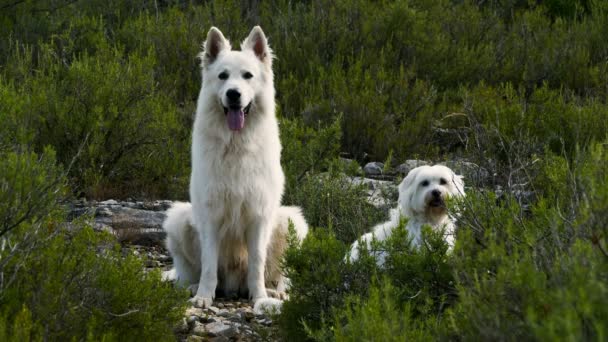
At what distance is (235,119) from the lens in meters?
5.61

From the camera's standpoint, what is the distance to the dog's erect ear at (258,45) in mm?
5844

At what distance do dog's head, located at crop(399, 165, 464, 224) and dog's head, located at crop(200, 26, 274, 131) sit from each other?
120cm

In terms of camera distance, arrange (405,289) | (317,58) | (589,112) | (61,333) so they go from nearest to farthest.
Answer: (61,333) < (405,289) < (589,112) < (317,58)

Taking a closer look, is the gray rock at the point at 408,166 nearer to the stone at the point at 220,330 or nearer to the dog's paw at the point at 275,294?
the dog's paw at the point at 275,294

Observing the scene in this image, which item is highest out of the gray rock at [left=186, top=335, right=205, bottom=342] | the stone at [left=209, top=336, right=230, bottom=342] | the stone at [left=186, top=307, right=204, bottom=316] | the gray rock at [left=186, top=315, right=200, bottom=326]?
the gray rock at [left=186, top=335, right=205, bottom=342]

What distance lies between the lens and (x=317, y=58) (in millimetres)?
10211

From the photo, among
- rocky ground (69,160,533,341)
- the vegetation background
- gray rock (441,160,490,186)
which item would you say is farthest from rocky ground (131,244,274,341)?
gray rock (441,160,490,186)

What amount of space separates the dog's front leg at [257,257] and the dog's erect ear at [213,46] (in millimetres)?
1224

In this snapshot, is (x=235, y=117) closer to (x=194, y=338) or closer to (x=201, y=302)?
(x=201, y=302)

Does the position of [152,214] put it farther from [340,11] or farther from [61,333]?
[340,11]

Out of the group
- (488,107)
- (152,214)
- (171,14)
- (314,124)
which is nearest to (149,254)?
(152,214)

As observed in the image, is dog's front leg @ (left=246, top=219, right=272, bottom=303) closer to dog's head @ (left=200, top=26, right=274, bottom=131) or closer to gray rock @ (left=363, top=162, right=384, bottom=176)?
dog's head @ (left=200, top=26, right=274, bottom=131)

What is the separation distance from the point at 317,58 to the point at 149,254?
14.3 ft

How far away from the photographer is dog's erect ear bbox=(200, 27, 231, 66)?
581 cm
